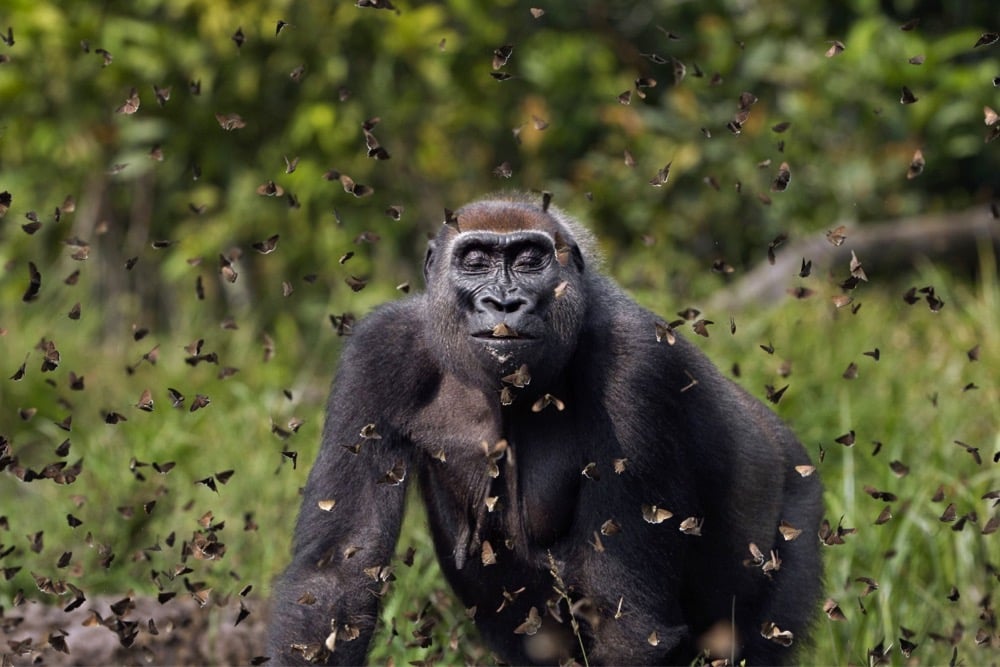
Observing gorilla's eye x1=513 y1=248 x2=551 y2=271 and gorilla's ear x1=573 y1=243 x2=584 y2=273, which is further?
gorilla's ear x1=573 y1=243 x2=584 y2=273

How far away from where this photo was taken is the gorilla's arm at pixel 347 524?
14.3ft

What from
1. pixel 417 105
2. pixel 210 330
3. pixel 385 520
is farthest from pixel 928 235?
pixel 385 520

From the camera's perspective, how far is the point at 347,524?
14.7ft

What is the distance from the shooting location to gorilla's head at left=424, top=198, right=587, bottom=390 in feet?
13.9

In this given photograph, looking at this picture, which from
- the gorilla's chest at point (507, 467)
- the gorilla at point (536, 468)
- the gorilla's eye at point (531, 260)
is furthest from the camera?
the gorilla's chest at point (507, 467)

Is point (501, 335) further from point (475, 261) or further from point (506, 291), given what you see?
point (475, 261)

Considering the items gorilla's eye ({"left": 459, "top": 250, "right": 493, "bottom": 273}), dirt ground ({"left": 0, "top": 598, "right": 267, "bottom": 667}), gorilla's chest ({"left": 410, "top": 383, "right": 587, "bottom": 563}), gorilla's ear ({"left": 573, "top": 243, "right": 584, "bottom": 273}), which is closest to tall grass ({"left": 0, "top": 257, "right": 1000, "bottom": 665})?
dirt ground ({"left": 0, "top": 598, "right": 267, "bottom": 667})

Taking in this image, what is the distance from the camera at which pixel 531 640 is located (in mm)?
4922

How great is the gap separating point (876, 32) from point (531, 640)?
639 cm

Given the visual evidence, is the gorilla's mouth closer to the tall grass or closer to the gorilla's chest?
the gorilla's chest

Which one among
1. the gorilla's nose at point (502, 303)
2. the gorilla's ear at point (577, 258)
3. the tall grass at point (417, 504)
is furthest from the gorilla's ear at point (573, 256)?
the tall grass at point (417, 504)

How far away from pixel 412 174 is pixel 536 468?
675cm

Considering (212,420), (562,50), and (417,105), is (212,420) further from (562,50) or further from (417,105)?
(562,50)

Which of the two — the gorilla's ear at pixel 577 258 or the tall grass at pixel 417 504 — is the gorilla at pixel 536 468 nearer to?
the gorilla's ear at pixel 577 258
